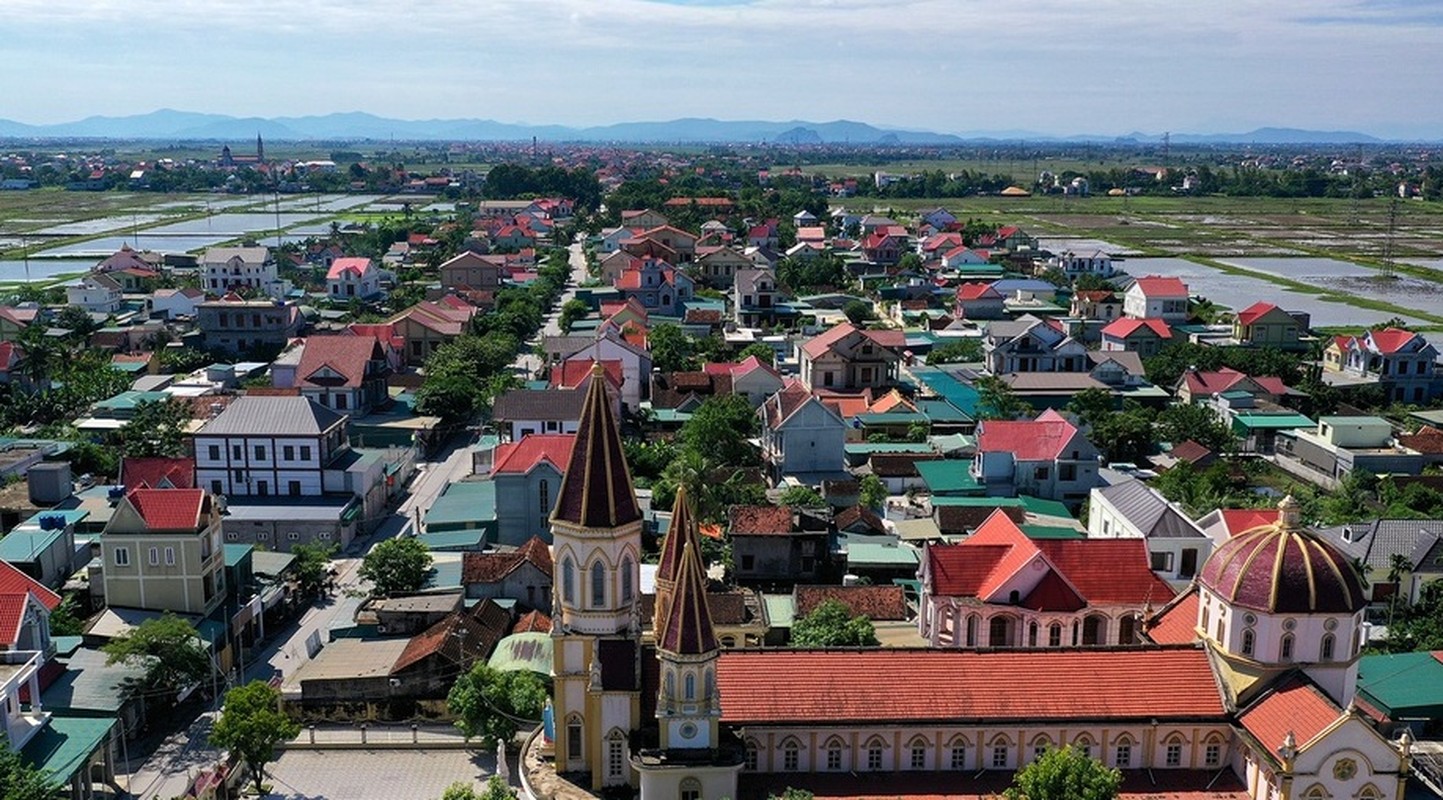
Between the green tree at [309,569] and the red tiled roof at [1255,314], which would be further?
the red tiled roof at [1255,314]

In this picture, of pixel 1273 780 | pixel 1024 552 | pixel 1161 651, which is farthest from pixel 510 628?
pixel 1273 780

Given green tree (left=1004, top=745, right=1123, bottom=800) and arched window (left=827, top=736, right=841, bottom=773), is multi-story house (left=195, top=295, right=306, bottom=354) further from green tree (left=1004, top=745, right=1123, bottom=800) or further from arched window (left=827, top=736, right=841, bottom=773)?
green tree (left=1004, top=745, right=1123, bottom=800)

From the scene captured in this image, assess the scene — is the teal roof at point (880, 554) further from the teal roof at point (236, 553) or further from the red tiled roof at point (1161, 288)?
the red tiled roof at point (1161, 288)

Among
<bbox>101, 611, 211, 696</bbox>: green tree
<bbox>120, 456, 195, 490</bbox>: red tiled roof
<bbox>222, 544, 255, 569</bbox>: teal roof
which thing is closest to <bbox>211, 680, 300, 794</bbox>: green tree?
<bbox>101, 611, 211, 696</bbox>: green tree

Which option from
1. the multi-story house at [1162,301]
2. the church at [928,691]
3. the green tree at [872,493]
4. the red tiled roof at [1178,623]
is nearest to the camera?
the church at [928,691]

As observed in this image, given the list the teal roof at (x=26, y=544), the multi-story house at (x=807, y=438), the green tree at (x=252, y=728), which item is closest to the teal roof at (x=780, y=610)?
the multi-story house at (x=807, y=438)

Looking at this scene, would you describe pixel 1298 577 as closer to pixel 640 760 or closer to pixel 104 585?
pixel 640 760

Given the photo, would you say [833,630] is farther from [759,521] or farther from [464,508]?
[464,508]
